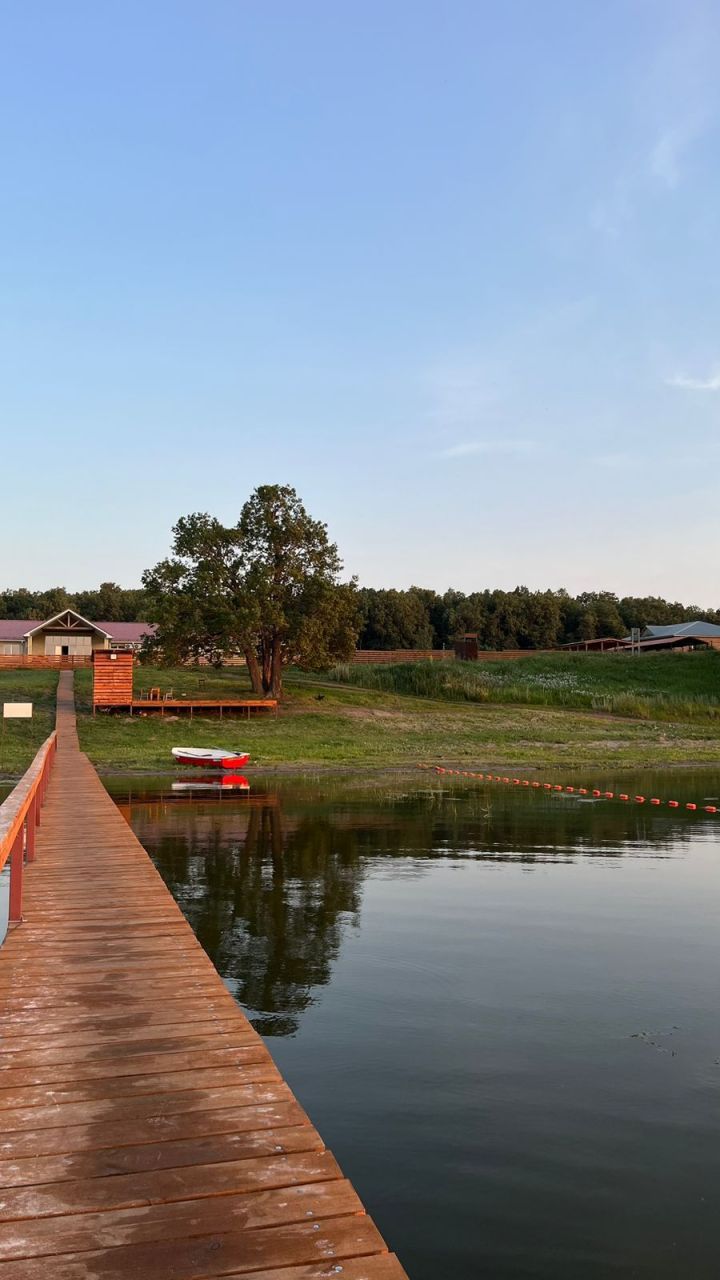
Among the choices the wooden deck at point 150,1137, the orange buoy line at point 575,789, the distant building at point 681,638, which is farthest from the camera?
the distant building at point 681,638

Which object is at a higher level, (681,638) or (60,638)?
(681,638)

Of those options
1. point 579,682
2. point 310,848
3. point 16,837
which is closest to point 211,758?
point 310,848

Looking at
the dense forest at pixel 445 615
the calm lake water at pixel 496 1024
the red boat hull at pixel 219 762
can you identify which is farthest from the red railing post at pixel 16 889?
the dense forest at pixel 445 615

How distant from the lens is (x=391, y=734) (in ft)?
161

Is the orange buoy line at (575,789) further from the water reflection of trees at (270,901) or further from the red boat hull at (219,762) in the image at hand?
the water reflection of trees at (270,901)

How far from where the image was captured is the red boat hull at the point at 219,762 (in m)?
37.3

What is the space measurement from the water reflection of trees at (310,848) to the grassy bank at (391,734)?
9.52 metres

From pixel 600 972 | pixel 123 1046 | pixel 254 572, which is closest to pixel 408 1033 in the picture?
pixel 600 972

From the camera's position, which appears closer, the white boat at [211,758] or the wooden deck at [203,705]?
the white boat at [211,758]

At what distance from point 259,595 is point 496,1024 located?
141ft

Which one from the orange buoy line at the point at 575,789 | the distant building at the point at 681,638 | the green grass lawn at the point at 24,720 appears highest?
the distant building at the point at 681,638

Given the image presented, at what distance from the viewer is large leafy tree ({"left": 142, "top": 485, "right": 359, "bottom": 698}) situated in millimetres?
51969

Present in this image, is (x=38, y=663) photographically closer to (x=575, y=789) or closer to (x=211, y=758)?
(x=211, y=758)

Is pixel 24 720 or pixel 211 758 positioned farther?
pixel 24 720
